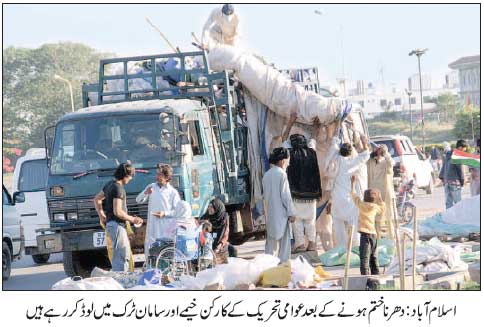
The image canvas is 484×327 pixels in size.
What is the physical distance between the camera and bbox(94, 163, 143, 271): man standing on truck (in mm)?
13820

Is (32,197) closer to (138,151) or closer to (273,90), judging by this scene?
(273,90)

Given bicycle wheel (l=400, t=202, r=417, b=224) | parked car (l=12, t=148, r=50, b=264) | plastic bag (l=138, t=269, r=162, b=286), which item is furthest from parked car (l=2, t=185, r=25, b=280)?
bicycle wheel (l=400, t=202, r=417, b=224)

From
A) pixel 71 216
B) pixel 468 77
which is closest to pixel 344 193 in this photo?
pixel 71 216

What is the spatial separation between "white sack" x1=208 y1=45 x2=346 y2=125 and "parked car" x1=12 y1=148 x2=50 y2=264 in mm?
4047

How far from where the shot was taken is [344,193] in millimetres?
16469

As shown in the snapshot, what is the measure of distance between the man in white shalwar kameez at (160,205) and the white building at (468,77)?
111206 mm

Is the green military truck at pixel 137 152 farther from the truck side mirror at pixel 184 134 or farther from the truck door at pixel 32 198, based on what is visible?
the truck door at pixel 32 198

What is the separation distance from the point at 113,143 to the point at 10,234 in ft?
9.43

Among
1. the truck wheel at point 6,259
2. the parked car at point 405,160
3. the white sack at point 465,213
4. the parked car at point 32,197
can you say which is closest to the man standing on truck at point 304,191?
the white sack at point 465,213

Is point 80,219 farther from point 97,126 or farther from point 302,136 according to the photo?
point 302,136

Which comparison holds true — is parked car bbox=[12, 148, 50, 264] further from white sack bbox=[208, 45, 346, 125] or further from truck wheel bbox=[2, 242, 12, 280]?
white sack bbox=[208, 45, 346, 125]

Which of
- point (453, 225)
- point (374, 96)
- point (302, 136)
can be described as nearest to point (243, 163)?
point (302, 136)

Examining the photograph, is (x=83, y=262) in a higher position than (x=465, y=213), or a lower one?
lower

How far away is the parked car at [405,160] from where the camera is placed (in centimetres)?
2984
